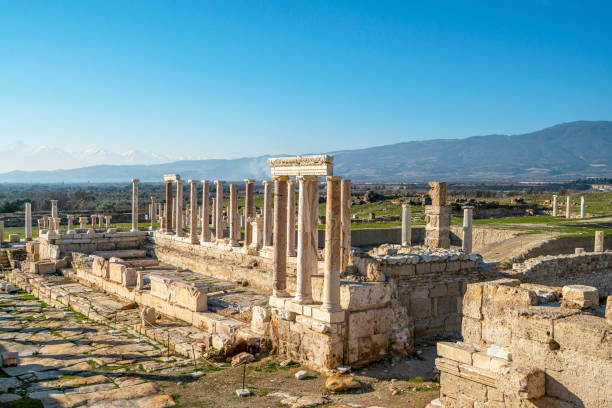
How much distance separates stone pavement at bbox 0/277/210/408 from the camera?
A: 891 centimetres

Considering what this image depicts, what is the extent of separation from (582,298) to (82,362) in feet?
30.7

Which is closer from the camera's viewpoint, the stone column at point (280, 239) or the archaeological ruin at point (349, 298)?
the archaeological ruin at point (349, 298)

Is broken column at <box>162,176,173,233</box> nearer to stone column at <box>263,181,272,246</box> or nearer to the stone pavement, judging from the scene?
stone column at <box>263,181,272,246</box>

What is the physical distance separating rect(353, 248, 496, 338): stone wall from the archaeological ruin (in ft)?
0.12

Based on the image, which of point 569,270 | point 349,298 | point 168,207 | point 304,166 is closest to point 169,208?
point 168,207

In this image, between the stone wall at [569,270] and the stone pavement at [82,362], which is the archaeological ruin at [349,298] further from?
the stone pavement at [82,362]

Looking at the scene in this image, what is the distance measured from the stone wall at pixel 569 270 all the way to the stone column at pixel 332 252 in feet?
26.8

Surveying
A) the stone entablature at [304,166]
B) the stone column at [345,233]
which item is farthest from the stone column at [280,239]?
the stone column at [345,233]

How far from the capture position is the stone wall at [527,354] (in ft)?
20.8

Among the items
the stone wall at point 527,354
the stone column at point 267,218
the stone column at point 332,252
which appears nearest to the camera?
the stone wall at point 527,354

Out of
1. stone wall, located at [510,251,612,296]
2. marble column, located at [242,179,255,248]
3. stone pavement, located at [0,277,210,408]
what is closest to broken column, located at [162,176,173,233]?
marble column, located at [242,179,255,248]

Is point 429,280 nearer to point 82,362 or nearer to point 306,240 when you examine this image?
point 306,240

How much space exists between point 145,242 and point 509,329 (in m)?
21.7

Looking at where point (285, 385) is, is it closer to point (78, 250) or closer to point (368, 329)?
point (368, 329)
